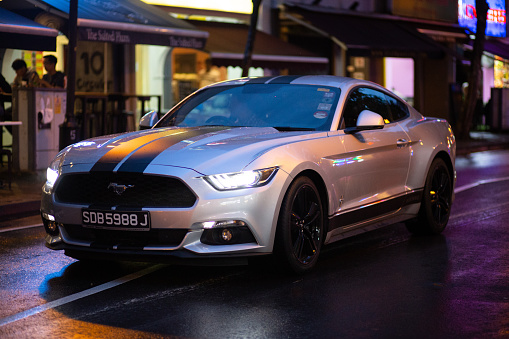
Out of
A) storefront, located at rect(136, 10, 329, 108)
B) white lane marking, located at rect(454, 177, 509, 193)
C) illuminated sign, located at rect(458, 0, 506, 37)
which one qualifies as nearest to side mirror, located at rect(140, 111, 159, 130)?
white lane marking, located at rect(454, 177, 509, 193)

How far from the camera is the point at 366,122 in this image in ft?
24.4

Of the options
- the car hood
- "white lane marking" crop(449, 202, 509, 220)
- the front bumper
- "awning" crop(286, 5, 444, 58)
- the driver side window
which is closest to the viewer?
the front bumper

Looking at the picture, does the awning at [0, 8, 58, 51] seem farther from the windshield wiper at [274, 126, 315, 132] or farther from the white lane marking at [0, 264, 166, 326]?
the white lane marking at [0, 264, 166, 326]

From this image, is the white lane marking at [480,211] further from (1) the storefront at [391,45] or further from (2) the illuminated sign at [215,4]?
(1) the storefront at [391,45]

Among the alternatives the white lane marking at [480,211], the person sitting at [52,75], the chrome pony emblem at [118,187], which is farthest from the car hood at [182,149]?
the person sitting at [52,75]

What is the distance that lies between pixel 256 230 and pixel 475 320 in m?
1.58

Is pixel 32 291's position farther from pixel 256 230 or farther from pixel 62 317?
pixel 256 230

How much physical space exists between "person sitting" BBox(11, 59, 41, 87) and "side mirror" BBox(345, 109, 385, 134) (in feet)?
33.8

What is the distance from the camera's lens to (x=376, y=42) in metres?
26.1

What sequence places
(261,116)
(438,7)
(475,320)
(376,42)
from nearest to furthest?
(475,320)
(261,116)
(376,42)
(438,7)

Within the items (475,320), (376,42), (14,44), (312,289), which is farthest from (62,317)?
(376,42)

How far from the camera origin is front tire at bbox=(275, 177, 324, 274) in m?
6.52

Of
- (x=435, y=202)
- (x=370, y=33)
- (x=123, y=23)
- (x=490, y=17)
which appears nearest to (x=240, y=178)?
(x=435, y=202)

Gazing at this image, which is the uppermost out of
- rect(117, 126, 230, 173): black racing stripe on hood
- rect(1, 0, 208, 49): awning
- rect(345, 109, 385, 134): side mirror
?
rect(1, 0, 208, 49): awning
